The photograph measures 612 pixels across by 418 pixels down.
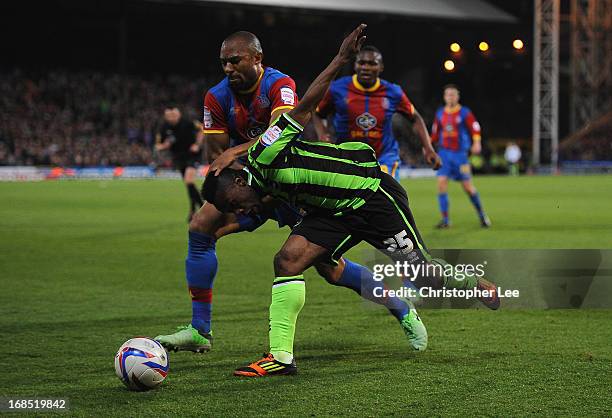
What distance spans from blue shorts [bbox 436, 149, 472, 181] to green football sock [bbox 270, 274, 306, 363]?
11.3 m

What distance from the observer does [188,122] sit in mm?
18562

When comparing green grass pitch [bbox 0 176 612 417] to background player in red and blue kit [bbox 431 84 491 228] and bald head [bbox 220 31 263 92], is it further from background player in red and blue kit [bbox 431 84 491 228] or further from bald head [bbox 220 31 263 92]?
background player in red and blue kit [bbox 431 84 491 228]

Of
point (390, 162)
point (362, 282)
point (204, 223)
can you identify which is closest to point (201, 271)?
point (204, 223)

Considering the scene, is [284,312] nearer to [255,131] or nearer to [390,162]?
[255,131]

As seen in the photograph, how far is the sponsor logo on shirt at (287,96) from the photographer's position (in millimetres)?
6074

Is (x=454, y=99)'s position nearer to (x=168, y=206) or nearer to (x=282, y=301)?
(x=168, y=206)

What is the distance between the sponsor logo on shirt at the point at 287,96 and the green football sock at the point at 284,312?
1157 millimetres

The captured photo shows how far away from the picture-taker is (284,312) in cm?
559

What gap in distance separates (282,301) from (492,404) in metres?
1.37

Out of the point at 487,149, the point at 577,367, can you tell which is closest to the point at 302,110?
the point at 577,367

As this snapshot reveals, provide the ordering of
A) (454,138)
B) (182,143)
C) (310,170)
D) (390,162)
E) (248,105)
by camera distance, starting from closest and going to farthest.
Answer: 1. (310,170)
2. (248,105)
3. (390,162)
4. (454,138)
5. (182,143)

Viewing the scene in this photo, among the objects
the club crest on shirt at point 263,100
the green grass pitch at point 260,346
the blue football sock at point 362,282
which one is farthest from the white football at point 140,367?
the club crest on shirt at point 263,100

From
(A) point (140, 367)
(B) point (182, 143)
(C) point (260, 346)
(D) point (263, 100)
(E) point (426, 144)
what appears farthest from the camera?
(B) point (182, 143)

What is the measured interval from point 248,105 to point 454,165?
428 inches
